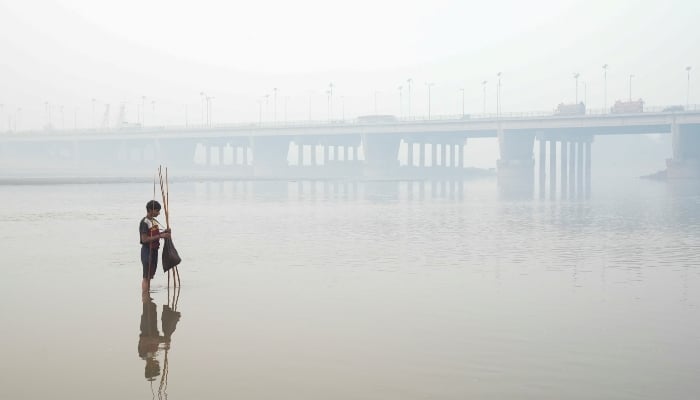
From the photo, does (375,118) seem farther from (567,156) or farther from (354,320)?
(354,320)

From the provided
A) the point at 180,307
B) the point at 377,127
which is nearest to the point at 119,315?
the point at 180,307

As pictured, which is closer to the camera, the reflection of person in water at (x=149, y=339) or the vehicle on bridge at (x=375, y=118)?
the reflection of person in water at (x=149, y=339)

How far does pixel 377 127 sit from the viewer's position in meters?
164

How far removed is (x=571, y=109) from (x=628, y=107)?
34.0 ft

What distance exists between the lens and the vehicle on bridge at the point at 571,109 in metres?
143

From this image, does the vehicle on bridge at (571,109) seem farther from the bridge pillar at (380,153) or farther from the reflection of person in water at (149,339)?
the reflection of person in water at (149,339)

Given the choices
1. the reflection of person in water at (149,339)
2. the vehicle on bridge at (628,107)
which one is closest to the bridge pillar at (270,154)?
the vehicle on bridge at (628,107)

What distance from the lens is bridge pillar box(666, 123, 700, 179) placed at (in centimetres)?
12900

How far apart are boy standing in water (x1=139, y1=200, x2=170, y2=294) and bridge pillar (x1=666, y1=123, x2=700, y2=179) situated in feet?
410

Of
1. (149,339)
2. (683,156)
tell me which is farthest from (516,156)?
(149,339)

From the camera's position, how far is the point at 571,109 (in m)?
145

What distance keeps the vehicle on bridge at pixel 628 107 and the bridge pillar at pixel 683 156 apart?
27.0 feet

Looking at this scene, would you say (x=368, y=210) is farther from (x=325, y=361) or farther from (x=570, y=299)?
(x=325, y=361)

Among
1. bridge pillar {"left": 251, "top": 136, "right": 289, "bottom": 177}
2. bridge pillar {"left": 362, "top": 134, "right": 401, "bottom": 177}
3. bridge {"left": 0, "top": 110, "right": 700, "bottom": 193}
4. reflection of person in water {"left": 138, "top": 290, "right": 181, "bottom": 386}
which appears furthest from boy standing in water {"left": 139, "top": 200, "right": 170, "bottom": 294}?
bridge pillar {"left": 251, "top": 136, "right": 289, "bottom": 177}
